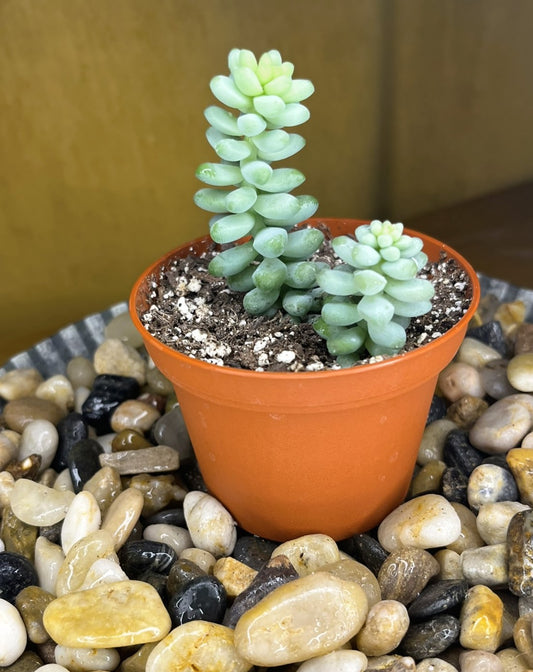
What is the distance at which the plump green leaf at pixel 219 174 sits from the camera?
2.86ft

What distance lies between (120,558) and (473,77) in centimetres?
159

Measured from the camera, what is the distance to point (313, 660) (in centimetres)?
76

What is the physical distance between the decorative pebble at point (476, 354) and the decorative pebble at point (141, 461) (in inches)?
18.8

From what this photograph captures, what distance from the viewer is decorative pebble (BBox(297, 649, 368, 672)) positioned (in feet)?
2.47

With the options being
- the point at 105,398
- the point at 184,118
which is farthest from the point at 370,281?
the point at 184,118

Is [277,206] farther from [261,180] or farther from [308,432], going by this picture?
[308,432]

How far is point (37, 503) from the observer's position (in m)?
0.99

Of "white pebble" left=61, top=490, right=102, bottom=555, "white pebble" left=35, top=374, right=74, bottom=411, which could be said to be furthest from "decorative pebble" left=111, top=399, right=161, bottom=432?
"white pebble" left=61, top=490, right=102, bottom=555

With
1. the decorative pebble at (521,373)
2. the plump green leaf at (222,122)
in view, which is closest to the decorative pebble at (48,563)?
the plump green leaf at (222,122)

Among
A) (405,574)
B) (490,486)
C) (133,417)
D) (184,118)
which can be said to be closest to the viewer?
(405,574)

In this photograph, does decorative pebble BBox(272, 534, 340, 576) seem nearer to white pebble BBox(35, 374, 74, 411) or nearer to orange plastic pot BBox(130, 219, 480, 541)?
orange plastic pot BBox(130, 219, 480, 541)

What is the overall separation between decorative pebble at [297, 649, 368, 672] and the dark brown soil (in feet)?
0.97

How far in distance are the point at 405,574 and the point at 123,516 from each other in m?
0.34

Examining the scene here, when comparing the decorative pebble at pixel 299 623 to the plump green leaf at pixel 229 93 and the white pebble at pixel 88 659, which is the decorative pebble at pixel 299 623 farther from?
the plump green leaf at pixel 229 93
